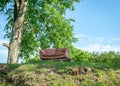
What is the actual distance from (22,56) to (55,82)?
2607 centimetres

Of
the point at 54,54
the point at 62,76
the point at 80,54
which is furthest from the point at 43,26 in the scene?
the point at 62,76

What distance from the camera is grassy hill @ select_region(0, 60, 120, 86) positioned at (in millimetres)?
11578

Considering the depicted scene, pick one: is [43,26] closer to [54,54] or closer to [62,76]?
[54,54]

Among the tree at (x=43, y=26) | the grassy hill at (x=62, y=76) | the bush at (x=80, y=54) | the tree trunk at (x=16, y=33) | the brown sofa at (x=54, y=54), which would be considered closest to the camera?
the grassy hill at (x=62, y=76)

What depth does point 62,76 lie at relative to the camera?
11.9m

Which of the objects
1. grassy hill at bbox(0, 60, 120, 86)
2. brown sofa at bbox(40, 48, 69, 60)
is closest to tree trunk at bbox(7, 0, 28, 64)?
brown sofa at bbox(40, 48, 69, 60)

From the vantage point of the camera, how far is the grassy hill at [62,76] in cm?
1158

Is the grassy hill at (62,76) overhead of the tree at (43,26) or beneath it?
beneath

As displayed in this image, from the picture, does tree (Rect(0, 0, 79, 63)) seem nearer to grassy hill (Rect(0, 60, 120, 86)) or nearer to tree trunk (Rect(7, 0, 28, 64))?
tree trunk (Rect(7, 0, 28, 64))

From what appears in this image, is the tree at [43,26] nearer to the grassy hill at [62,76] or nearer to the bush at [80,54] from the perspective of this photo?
the bush at [80,54]

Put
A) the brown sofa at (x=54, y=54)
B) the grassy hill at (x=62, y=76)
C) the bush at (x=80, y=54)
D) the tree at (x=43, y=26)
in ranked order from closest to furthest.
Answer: the grassy hill at (x=62, y=76) < the brown sofa at (x=54, y=54) < the tree at (x=43, y=26) < the bush at (x=80, y=54)

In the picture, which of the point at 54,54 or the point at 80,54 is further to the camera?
the point at 80,54

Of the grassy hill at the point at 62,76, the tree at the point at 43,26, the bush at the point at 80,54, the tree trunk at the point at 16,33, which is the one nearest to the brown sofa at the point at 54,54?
the grassy hill at the point at 62,76

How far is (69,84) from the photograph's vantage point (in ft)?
37.2
